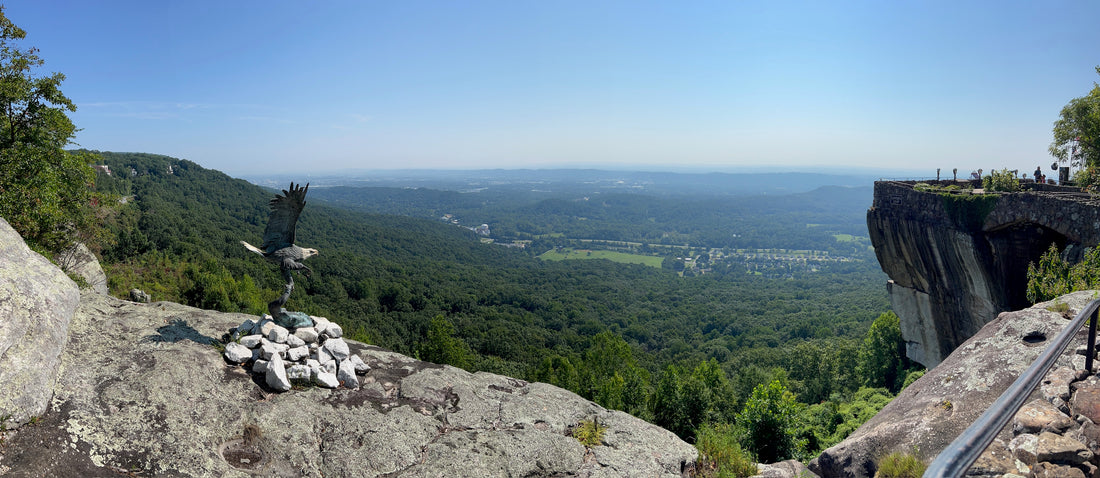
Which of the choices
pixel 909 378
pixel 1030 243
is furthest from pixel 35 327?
pixel 909 378

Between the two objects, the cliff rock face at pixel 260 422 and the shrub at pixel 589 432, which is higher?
the cliff rock face at pixel 260 422

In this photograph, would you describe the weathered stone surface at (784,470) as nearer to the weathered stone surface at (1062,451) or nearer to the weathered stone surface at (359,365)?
the weathered stone surface at (1062,451)

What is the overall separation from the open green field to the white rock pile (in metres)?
156

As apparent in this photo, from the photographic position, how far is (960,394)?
243 inches

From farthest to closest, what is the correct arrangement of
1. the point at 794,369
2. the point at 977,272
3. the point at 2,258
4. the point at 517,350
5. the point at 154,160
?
the point at 154,160 < the point at 517,350 < the point at 794,369 < the point at 977,272 < the point at 2,258

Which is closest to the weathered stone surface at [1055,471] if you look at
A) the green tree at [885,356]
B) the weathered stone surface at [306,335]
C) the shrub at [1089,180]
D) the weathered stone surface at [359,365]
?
the weathered stone surface at [359,365]

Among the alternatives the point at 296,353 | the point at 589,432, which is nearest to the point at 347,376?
the point at 296,353

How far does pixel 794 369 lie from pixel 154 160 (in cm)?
11814

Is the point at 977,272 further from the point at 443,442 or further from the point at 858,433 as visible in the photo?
the point at 443,442

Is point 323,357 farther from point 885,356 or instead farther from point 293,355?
point 885,356

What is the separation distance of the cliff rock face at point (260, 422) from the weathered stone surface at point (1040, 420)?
412cm

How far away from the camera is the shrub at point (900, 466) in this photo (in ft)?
15.7

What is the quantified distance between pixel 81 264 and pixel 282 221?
33.6ft

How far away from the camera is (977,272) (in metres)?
16.7
